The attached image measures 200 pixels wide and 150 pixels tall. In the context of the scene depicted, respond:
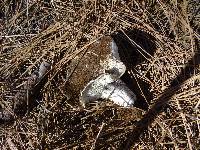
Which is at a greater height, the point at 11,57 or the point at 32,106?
the point at 11,57

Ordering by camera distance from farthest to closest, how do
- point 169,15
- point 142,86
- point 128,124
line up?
point 169,15 < point 142,86 < point 128,124

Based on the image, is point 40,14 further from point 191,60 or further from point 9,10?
point 191,60

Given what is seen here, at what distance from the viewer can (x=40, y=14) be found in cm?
254

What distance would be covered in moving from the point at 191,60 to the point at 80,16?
0.77m

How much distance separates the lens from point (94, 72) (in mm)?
2225

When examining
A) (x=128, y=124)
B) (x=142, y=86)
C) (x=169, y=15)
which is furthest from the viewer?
(x=169, y=15)

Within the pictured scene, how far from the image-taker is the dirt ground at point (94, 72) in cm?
210

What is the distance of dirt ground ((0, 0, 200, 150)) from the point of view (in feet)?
6.89

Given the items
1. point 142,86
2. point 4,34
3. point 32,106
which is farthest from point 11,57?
point 142,86

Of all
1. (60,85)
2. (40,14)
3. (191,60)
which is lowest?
(60,85)

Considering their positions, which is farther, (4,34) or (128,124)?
(4,34)

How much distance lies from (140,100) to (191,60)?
16.6 inches

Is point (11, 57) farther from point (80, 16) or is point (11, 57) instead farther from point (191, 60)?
point (191, 60)

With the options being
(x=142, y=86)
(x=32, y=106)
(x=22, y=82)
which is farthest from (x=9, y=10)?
(x=142, y=86)
